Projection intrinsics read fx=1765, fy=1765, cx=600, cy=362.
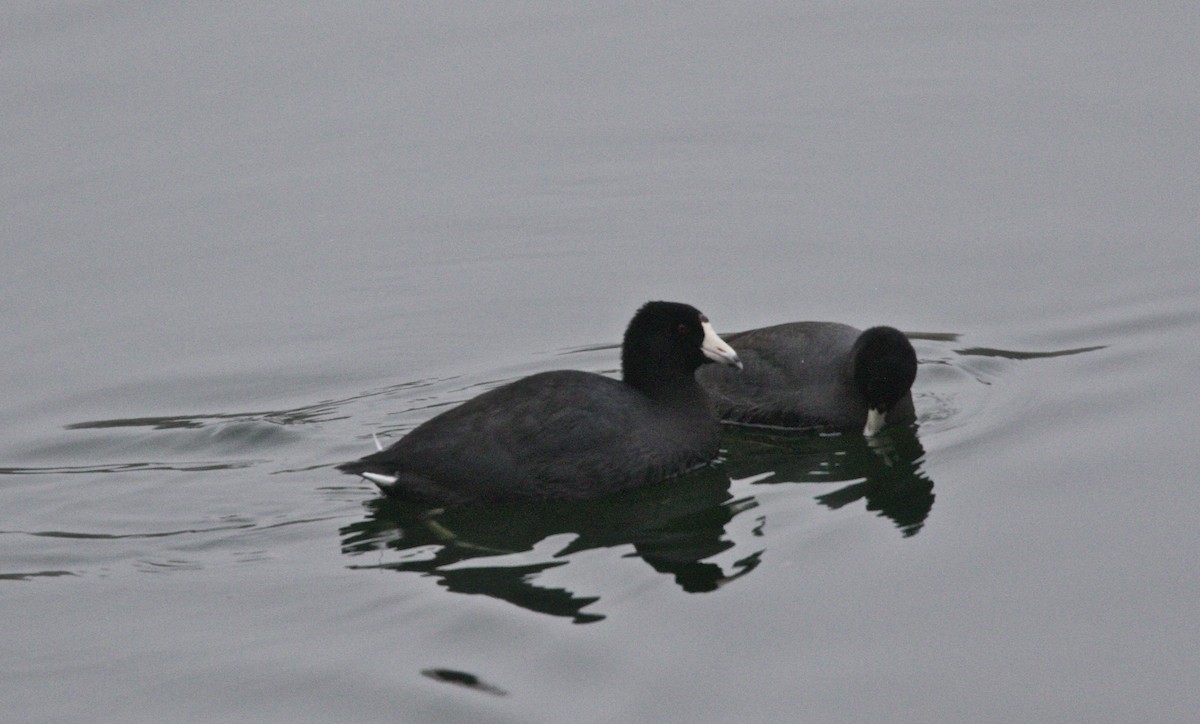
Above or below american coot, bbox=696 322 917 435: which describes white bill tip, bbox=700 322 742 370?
above

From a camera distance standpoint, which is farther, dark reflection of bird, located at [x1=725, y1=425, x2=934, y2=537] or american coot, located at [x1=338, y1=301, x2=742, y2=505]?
dark reflection of bird, located at [x1=725, y1=425, x2=934, y2=537]

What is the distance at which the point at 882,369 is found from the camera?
946 cm

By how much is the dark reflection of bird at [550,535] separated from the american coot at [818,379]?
99 cm

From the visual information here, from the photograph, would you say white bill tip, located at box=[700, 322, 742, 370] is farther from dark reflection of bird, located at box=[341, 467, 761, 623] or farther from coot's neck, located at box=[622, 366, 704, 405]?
dark reflection of bird, located at box=[341, 467, 761, 623]

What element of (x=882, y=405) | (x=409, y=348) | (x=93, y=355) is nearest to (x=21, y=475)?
(x=93, y=355)

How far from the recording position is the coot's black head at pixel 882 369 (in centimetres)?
947

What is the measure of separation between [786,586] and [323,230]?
588cm

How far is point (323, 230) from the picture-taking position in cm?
1246

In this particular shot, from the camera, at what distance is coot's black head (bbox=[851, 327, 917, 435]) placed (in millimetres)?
9469

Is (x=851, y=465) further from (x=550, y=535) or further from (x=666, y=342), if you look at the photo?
(x=550, y=535)

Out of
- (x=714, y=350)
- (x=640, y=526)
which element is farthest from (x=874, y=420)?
(x=640, y=526)

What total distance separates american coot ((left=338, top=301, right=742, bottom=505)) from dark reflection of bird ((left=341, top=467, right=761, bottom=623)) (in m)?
0.09

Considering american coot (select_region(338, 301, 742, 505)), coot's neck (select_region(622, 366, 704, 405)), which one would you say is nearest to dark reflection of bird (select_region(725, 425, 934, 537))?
american coot (select_region(338, 301, 742, 505))

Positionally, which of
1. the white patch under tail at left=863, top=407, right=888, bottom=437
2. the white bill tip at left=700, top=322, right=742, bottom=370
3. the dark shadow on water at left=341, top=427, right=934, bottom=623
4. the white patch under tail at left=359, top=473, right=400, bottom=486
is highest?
the white bill tip at left=700, top=322, right=742, bottom=370
